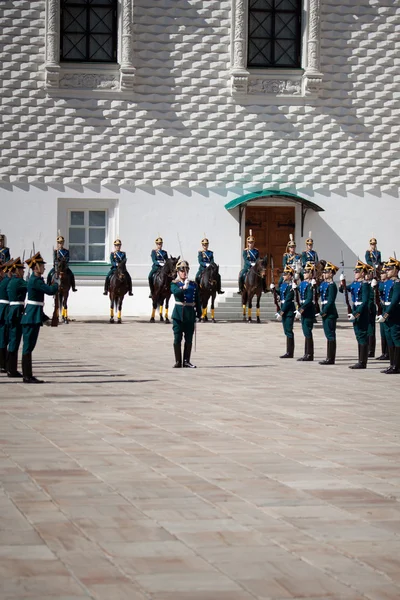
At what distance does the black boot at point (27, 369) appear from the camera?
15.6m

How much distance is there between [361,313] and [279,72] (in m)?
14.1

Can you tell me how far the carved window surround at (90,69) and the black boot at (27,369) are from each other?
52.1 ft

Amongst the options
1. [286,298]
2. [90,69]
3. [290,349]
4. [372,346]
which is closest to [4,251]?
[90,69]

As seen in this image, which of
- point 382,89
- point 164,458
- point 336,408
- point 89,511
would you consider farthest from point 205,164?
point 89,511

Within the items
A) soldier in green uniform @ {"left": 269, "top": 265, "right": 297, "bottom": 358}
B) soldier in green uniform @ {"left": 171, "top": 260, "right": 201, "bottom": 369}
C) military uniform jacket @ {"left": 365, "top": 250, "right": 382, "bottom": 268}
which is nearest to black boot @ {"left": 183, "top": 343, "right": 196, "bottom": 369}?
soldier in green uniform @ {"left": 171, "top": 260, "right": 201, "bottom": 369}

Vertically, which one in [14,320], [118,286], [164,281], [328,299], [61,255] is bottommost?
[14,320]

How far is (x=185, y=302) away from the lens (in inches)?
719

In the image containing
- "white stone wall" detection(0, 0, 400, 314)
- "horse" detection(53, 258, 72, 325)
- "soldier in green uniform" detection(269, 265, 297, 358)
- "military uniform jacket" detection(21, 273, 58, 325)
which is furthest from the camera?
"white stone wall" detection(0, 0, 400, 314)

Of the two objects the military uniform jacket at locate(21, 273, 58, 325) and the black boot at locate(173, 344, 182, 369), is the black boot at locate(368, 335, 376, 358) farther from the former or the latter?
the military uniform jacket at locate(21, 273, 58, 325)

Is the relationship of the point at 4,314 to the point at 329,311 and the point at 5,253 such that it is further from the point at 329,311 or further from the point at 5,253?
the point at 5,253

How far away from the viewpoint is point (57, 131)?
30.5 meters

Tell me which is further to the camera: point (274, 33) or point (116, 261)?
point (274, 33)

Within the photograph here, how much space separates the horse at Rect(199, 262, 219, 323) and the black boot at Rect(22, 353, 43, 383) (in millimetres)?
12301

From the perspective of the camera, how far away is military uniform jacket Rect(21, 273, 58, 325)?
1573 centimetres
